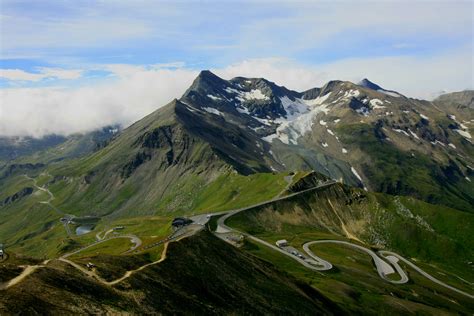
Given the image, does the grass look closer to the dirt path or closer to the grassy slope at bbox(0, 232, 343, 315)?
the grassy slope at bbox(0, 232, 343, 315)

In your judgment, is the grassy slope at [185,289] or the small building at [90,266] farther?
the small building at [90,266]

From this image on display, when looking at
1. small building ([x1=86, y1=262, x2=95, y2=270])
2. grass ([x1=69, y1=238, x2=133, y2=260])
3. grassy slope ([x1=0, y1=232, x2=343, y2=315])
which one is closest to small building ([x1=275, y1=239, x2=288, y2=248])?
grass ([x1=69, y1=238, x2=133, y2=260])

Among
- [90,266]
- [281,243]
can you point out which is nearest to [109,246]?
[281,243]

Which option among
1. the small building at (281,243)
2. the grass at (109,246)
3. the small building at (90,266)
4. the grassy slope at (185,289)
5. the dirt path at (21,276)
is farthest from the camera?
the small building at (281,243)

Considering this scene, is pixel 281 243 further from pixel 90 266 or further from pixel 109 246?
pixel 90 266

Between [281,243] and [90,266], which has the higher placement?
[90,266]

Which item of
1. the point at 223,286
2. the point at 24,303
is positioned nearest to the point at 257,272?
the point at 223,286

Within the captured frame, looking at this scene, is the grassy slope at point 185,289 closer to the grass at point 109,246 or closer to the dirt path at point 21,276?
the dirt path at point 21,276

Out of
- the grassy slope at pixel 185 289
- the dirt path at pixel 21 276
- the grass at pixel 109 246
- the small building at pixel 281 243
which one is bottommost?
the grass at pixel 109 246

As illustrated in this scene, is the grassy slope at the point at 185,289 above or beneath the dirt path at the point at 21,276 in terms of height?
beneath

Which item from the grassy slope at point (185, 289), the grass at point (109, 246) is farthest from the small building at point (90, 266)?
the grass at point (109, 246)

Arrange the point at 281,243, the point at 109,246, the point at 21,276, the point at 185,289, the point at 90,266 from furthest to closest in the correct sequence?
the point at 109,246 < the point at 281,243 < the point at 185,289 < the point at 90,266 < the point at 21,276
